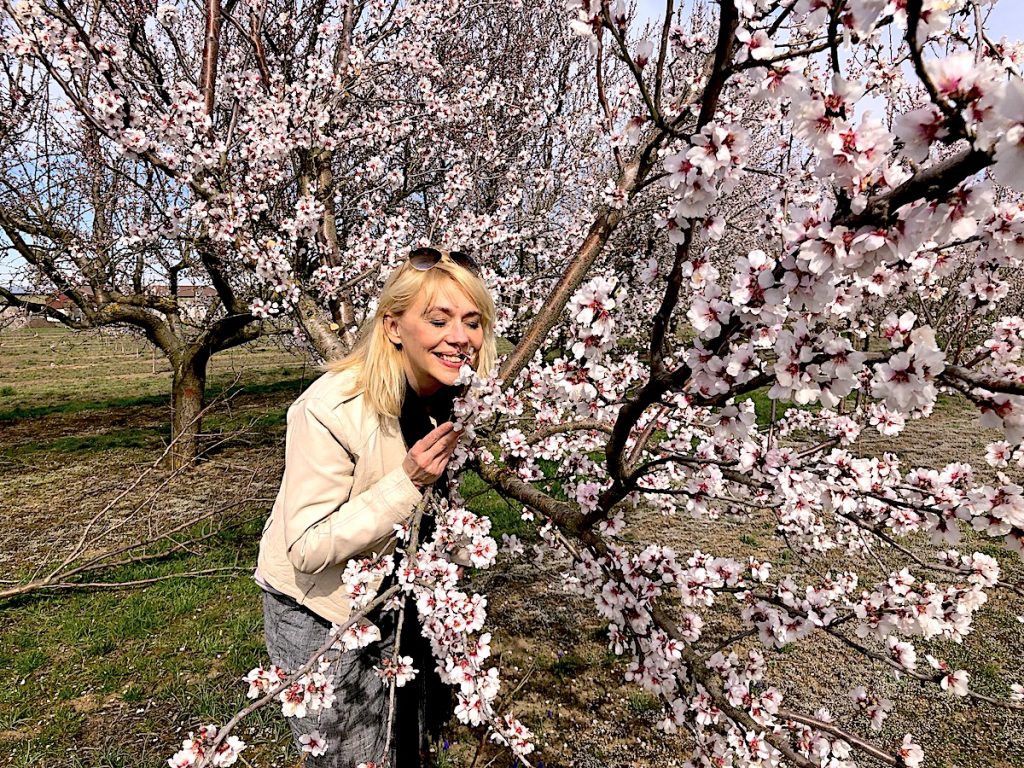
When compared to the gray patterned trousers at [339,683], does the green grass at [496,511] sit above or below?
below

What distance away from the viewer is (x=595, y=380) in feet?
4.81

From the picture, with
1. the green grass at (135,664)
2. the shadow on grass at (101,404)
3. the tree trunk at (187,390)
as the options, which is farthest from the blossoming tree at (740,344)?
the shadow on grass at (101,404)

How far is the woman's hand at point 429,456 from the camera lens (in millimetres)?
1753

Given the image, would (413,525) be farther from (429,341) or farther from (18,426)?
(18,426)

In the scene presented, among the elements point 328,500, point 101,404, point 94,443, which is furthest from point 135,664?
point 101,404

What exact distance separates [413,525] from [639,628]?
1.01 metres

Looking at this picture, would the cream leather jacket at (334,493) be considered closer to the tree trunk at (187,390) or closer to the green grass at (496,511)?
the green grass at (496,511)

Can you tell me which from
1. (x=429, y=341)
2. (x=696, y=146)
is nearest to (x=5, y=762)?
(x=429, y=341)

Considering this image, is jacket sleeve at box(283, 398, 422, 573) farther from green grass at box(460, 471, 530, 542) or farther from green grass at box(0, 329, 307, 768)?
green grass at box(460, 471, 530, 542)

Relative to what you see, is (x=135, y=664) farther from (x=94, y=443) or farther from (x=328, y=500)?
(x=94, y=443)

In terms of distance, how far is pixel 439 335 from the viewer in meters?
1.93

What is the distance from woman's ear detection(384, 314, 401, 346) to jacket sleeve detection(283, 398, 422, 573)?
1.20 ft

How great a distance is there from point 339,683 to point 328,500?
0.74m

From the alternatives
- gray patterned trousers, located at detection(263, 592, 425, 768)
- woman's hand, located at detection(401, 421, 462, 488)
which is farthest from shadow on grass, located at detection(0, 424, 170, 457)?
woman's hand, located at detection(401, 421, 462, 488)
